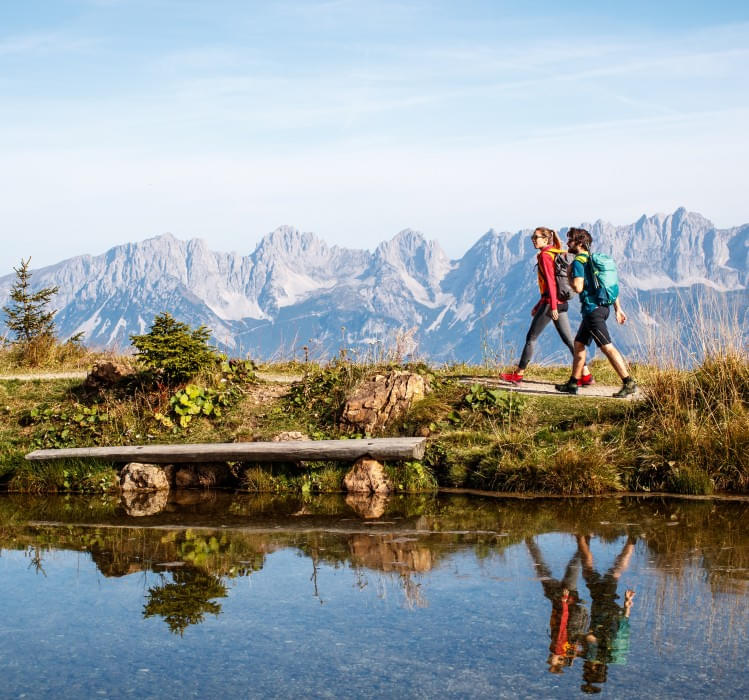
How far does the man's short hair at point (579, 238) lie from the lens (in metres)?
13.8

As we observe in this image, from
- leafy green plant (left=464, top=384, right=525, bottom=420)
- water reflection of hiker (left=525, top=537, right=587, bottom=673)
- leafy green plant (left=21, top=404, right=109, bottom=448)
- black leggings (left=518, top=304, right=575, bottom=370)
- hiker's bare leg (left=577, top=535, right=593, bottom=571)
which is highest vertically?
black leggings (left=518, top=304, right=575, bottom=370)

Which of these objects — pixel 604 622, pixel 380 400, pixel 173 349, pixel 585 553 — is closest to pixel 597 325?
pixel 380 400

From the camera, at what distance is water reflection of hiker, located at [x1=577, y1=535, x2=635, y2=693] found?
5520 mm

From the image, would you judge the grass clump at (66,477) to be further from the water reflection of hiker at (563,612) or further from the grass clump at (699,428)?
the grass clump at (699,428)

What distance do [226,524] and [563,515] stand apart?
3.70 meters

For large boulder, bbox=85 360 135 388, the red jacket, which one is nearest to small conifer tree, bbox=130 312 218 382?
large boulder, bbox=85 360 135 388

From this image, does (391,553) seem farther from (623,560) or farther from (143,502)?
(143,502)

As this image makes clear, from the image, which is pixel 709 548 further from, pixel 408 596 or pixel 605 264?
pixel 605 264

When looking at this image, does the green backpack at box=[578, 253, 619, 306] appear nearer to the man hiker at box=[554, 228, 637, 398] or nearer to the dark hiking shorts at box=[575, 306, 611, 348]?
the man hiker at box=[554, 228, 637, 398]

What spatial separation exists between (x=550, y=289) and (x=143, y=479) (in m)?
6.74

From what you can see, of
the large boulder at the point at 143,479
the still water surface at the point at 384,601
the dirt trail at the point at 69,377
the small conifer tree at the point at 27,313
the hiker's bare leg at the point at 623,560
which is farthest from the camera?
the small conifer tree at the point at 27,313

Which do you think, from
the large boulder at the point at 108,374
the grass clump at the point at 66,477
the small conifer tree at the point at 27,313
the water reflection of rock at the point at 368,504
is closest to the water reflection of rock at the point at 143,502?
the grass clump at the point at 66,477

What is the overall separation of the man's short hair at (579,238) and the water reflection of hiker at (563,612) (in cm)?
653

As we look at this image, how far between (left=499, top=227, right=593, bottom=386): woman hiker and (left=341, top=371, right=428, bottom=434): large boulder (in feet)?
6.96
